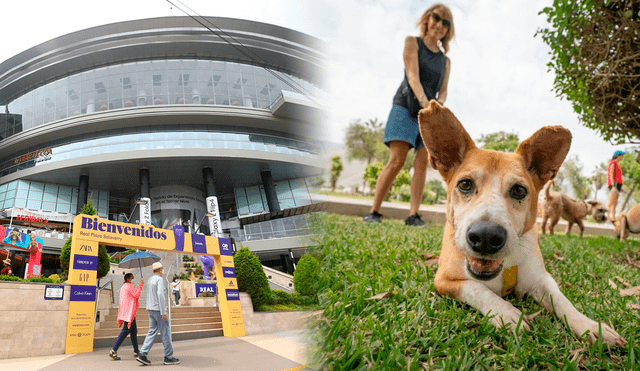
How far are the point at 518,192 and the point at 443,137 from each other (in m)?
0.15

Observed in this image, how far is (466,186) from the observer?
0.60 metres

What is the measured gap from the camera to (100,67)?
215 centimetres

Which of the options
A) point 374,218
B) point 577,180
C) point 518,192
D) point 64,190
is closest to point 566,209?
point 374,218

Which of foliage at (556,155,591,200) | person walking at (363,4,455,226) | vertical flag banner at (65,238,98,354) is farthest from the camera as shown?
foliage at (556,155,591,200)

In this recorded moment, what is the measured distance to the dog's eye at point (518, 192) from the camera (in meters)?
0.58

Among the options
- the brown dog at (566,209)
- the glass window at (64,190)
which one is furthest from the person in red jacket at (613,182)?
the glass window at (64,190)

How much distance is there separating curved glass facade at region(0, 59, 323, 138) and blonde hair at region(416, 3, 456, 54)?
51 centimetres

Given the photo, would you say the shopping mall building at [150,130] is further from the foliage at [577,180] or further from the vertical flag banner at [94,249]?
the foliage at [577,180]

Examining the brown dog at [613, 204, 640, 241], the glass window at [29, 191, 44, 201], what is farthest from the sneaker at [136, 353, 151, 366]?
the brown dog at [613, 204, 640, 241]

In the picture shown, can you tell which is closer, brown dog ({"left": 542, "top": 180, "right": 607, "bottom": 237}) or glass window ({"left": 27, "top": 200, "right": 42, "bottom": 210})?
glass window ({"left": 27, "top": 200, "right": 42, "bottom": 210})

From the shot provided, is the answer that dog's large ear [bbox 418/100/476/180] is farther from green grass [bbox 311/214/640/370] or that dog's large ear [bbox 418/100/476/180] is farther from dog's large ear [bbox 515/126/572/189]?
green grass [bbox 311/214/640/370]

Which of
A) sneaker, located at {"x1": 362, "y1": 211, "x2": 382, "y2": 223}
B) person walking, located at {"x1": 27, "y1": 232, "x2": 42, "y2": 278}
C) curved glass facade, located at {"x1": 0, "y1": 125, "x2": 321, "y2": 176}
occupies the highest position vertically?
curved glass facade, located at {"x1": 0, "y1": 125, "x2": 321, "y2": 176}

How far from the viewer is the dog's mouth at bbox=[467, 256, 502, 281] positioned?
→ 1.94 ft

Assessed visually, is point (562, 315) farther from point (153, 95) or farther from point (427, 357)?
point (153, 95)
